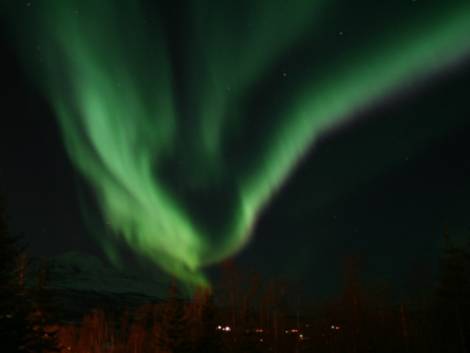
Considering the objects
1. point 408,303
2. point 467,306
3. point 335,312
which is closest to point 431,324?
point 467,306

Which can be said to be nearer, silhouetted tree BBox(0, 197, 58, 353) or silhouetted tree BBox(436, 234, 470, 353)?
silhouetted tree BBox(0, 197, 58, 353)

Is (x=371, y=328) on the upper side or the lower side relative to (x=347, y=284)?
lower

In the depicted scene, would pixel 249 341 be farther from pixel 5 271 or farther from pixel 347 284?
pixel 5 271

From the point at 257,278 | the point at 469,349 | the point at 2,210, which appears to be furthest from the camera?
the point at 257,278

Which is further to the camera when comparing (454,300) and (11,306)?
(454,300)

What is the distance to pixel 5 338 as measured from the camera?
17.5m

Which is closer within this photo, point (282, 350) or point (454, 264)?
point (454, 264)

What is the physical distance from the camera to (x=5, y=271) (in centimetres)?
1819

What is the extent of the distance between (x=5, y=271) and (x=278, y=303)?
5618 centimetres

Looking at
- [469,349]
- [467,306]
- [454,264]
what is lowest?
[469,349]

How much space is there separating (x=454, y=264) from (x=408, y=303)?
1728cm

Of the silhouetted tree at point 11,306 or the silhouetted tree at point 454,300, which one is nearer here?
the silhouetted tree at point 11,306

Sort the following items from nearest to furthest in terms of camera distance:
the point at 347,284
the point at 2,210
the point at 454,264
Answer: the point at 2,210, the point at 454,264, the point at 347,284

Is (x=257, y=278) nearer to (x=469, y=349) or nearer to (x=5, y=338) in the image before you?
(x=469, y=349)
